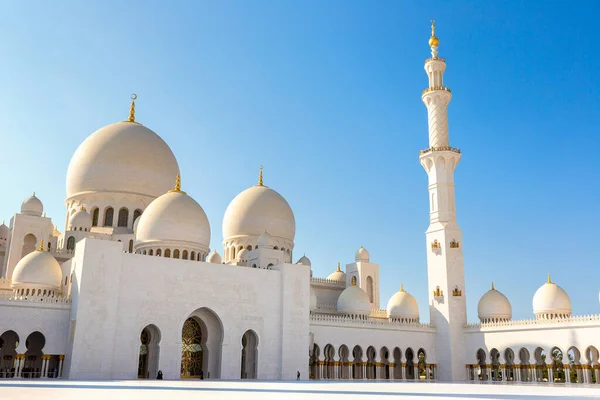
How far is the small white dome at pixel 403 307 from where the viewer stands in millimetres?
28469

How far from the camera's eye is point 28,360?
20.8 meters

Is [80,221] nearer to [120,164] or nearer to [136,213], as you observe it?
[136,213]

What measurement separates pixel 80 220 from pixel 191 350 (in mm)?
7776

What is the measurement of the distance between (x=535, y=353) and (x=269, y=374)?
1190 centimetres

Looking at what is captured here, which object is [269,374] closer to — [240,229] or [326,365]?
[326,365]

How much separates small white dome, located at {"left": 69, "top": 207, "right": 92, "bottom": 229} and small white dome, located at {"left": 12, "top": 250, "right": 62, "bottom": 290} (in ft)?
14.9

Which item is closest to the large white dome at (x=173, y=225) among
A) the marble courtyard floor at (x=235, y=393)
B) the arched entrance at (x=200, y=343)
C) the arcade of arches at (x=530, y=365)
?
the arched entrance at (x=200, y=343)

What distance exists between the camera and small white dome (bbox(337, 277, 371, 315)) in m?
27.4

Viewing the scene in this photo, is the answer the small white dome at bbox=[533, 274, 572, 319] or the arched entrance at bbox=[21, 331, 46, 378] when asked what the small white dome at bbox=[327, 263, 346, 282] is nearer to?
the small white dome at bbox=[533, 274, 572, 319]

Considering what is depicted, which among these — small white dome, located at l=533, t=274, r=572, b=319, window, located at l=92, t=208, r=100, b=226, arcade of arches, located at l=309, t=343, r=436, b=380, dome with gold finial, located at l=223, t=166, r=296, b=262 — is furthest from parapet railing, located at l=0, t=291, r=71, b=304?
small white dome, located at l=533, t=274, r=572, b=319

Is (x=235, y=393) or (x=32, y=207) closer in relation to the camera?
(x=235, y=393)

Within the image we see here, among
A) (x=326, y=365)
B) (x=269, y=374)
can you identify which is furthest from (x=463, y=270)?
(x=269, y=374)

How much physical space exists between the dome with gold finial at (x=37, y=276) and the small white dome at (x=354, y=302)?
41.8 feet

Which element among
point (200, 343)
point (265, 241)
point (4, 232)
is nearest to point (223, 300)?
point (200, 343)
